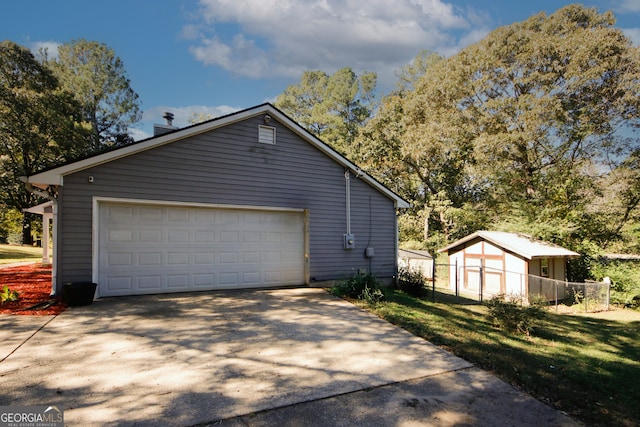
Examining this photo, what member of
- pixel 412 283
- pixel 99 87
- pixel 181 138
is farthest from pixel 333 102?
pixel 181 138

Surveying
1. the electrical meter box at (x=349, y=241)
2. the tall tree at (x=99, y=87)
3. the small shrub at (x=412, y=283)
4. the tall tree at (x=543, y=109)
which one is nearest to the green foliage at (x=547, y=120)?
the tall tree at (x=543, y=109)

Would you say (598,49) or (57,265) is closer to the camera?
(57,265)

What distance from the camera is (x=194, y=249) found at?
798cm

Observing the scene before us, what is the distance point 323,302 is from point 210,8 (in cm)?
1014

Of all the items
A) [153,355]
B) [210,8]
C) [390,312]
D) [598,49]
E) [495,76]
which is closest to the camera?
[153,355]

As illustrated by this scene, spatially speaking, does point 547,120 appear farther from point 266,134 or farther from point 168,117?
point 168,117

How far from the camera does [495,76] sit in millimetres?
17516

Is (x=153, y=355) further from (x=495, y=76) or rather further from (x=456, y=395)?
(x=495, y=76)

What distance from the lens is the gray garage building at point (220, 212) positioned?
275 inches

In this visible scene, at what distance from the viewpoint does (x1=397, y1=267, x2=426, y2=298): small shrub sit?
10023 mm

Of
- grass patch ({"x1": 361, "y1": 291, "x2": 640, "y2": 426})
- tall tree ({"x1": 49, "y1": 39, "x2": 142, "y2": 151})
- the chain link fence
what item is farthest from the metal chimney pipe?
tall tree ({"x1": 49, "y1": 39, "x2": 142, "y2": 151})

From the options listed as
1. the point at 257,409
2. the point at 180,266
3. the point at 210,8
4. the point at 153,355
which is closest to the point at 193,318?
the point at 153,355

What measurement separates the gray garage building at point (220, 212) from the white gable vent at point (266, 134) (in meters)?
0.03

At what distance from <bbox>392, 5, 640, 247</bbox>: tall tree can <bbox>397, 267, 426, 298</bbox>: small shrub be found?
10.4 metres
